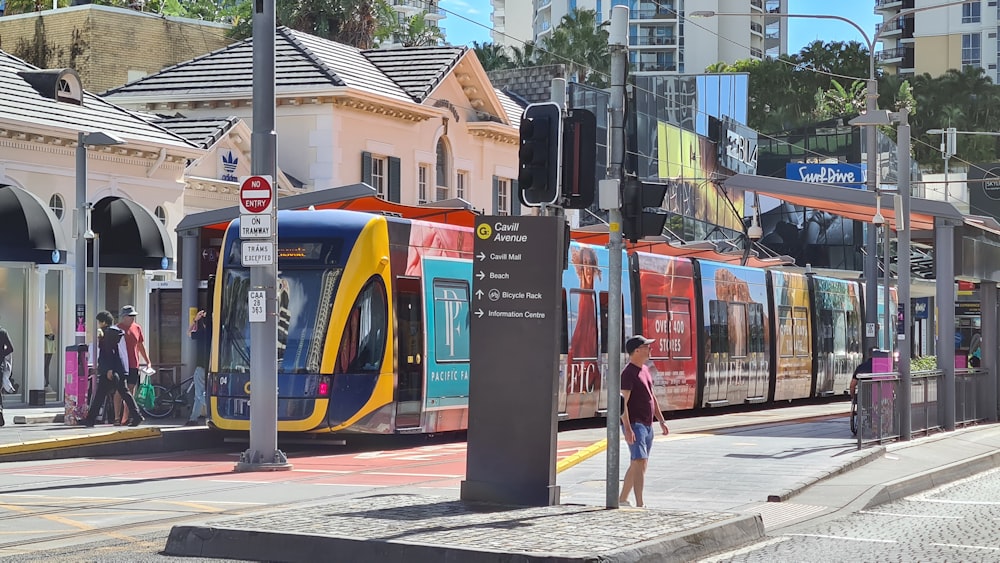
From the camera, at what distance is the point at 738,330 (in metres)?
31.7

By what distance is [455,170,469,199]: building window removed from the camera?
150 feet

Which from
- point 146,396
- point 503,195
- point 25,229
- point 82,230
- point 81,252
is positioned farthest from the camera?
point 503,195

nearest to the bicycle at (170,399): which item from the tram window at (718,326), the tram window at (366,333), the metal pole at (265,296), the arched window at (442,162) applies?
the tram window at (366,333)

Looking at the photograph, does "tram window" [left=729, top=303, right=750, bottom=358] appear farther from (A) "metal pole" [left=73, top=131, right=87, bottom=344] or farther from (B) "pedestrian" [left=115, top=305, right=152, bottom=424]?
(A) "metal pole" [left=73, top=131, right=87, bottom=344]

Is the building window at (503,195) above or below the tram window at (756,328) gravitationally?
above

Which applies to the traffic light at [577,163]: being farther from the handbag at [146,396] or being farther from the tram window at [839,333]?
the tram window at [839,333]

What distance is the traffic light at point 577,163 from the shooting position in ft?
40.9

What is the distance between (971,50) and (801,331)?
311 feet

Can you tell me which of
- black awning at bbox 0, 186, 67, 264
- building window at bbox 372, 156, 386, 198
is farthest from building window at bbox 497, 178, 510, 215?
black awning at bbox 0, 186, 67, 264

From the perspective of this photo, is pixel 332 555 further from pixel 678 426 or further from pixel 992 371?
pixel 992 371

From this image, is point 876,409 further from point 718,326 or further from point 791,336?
point 791,336

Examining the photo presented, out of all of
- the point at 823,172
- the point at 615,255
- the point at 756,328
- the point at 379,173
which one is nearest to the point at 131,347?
the point at 756,328

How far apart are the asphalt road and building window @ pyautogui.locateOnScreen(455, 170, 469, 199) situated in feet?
99.5

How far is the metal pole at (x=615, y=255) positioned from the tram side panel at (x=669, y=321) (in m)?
14.4
